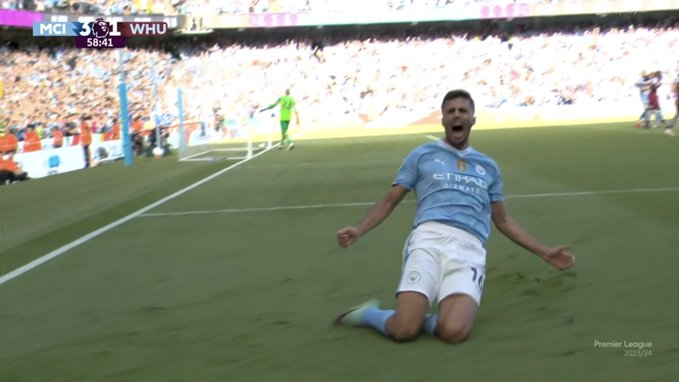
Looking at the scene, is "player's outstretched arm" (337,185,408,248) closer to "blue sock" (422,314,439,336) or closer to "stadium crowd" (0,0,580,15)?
"blue sock" (422,314,439,336)

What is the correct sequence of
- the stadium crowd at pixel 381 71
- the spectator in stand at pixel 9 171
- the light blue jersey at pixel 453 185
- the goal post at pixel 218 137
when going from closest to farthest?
the light blue jersey at pixel 453 185
the spectator in stand at pixel 9 171
the goal post at pixel 218 137
the stadium crowd at pixel 381 71

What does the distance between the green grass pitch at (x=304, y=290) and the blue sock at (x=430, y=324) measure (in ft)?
0.38

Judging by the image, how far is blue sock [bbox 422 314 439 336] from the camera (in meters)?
4.25

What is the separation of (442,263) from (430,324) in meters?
0.42

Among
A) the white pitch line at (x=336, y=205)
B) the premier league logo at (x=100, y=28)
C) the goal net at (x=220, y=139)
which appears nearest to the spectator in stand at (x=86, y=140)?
the goal net at (x=220, y=139)

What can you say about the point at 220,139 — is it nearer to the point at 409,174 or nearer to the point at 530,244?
the point at 409,174

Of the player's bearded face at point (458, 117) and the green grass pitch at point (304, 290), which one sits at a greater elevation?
the player's bearded face at point (458, 117)

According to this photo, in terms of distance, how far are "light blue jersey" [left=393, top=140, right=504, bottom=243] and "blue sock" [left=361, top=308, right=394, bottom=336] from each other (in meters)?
0.68

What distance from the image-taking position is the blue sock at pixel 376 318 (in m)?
4.34

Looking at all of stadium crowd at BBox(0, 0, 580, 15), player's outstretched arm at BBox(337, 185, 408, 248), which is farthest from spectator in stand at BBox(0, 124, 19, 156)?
stadium crowd at BBox(0, 0, 580, 15)

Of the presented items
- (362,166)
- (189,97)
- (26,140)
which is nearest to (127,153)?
(26,140)

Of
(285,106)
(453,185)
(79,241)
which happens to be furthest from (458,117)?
(285,106)

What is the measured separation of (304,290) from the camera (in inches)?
224

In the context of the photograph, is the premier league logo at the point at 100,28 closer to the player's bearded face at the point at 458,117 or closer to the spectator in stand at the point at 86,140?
the spectator in stand at the point at 86,140
